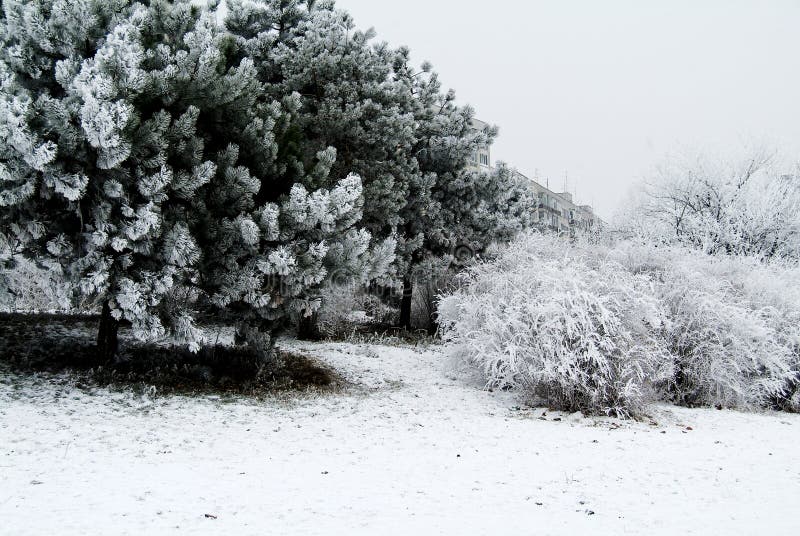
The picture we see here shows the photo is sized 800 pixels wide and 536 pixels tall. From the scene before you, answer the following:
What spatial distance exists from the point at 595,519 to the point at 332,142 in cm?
1085

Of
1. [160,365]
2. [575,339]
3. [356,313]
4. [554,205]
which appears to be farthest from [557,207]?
[160,365]

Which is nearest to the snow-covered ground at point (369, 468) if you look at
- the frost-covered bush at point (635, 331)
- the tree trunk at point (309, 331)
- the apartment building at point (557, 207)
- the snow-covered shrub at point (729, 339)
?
the frost-covered bush at point (635, 331)

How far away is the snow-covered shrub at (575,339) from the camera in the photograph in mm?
9578

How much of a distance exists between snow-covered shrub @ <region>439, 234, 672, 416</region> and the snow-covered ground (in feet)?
1.76

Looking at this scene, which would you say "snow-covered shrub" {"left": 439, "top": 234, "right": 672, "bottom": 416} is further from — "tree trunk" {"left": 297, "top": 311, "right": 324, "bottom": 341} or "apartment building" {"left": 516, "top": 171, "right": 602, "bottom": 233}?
"apartment building" {"left": 516, "top": 171, "right": 602, "bottom": 233}

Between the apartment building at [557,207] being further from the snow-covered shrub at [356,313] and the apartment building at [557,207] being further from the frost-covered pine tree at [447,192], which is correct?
the frost-covered pine tree at [447,192]

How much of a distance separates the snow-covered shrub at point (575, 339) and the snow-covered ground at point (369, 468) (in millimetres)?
535

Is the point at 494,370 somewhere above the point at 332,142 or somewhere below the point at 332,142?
below

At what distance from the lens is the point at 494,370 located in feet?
33.6

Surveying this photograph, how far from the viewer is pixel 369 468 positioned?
6371 millimetres

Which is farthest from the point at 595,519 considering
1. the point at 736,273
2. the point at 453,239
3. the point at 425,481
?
the point at 453,239

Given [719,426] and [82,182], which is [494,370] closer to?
[719,426]

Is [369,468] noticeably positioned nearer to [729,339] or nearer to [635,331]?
[635,331]

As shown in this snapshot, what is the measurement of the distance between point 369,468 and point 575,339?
488 cm
